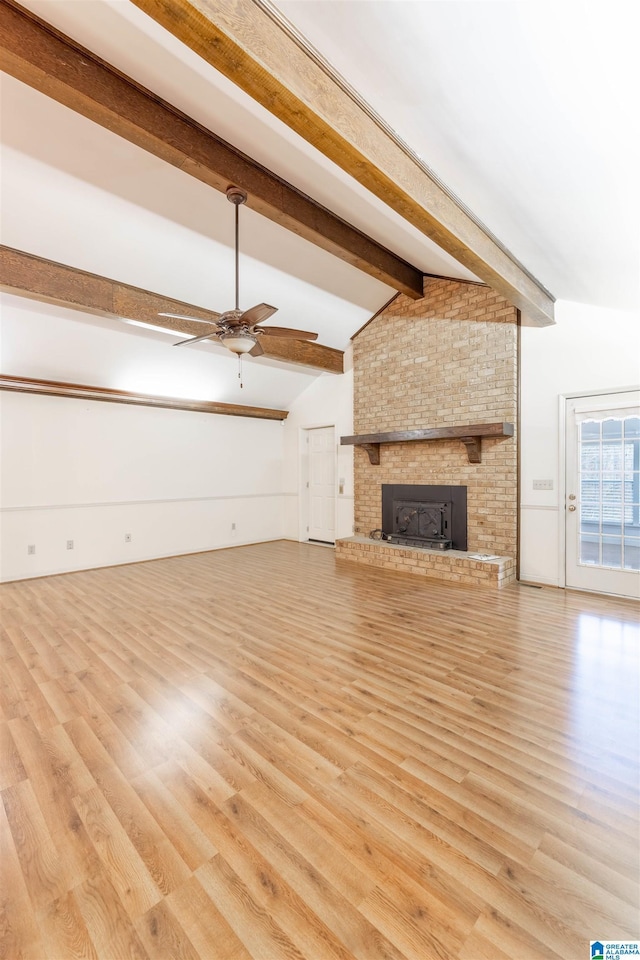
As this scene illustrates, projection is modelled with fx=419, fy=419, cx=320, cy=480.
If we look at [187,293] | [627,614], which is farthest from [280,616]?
[187,293]

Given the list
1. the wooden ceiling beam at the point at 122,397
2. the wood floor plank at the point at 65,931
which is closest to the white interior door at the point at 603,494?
the wood floor plank at the point at 65,931

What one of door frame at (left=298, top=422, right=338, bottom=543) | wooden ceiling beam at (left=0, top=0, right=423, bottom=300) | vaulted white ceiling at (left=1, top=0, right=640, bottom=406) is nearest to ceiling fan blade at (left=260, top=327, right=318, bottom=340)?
wooden ceiling beam at (left=0, top=0, right=423, bottom=300)

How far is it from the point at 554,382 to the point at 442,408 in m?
1.35

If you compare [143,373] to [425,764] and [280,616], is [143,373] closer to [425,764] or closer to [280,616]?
[280,616]

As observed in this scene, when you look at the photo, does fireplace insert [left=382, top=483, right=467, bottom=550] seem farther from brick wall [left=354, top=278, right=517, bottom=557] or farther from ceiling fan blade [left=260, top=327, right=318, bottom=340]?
ceiling fan blade [left=260, top=327, right=318, bottom=340]

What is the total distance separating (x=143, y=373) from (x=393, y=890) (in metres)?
5.94

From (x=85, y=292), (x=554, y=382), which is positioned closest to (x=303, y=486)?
(x=554, y=382)

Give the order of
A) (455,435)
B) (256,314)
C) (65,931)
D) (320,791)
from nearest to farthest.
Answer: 1. (65,931)
2. (320,791)
3. (256,314)
4. (455,435)

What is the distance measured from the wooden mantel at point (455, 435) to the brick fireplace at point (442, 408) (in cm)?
11

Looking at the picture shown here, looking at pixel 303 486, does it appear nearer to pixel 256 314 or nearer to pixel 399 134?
pixel 256 314

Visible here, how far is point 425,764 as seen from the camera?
1975mm

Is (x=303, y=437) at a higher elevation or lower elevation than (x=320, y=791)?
higher

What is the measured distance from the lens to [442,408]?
221 inches

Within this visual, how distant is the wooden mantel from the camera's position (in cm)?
490
